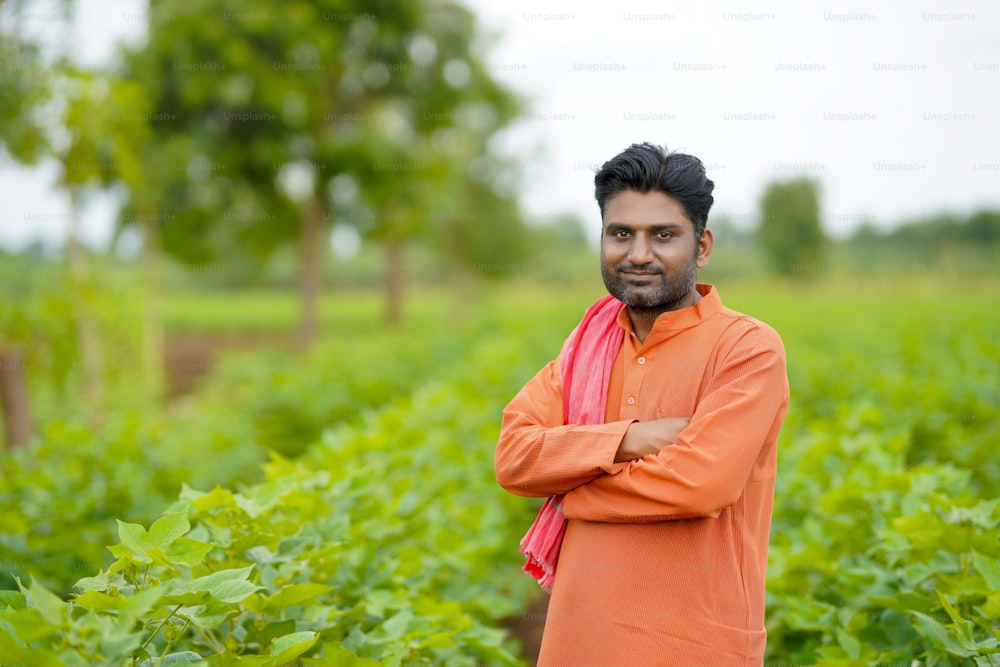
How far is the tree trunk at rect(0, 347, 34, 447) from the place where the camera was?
6070 millimetres

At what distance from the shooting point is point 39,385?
29.8 feet

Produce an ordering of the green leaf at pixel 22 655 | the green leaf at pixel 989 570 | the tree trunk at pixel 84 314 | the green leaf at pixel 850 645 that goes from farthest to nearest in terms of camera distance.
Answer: the tree trunk at pixel 84 314 → the green leaf at pixel 850 645 → the green leaf at pixel 989 570 → the green leaf at pixel 22 655

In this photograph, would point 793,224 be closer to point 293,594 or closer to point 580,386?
point 580,386

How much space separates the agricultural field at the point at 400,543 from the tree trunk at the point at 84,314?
1.97 metres

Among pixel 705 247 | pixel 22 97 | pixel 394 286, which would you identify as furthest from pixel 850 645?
pixel 394 286

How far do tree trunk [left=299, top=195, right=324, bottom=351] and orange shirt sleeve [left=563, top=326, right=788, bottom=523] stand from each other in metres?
15.0

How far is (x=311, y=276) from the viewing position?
16.7m

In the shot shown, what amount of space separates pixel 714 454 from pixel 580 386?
1.56 ft

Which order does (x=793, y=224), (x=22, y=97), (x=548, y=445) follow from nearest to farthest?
(x=548, y=445) < (x=22, y=97) < (x=793, y=224)

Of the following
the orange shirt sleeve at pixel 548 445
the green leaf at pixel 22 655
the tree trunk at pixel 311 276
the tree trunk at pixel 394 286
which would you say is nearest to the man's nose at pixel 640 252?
the orange shirt sleeve at pixel 548 445

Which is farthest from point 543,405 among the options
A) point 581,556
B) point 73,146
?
point 73,146

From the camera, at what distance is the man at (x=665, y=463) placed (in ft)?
7.13

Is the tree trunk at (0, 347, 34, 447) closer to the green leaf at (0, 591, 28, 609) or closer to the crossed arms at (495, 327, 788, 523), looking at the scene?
the green leaf at (0, 591, 28, 609)

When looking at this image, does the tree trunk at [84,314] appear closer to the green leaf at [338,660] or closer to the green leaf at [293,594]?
the green leaf at [293,594]
